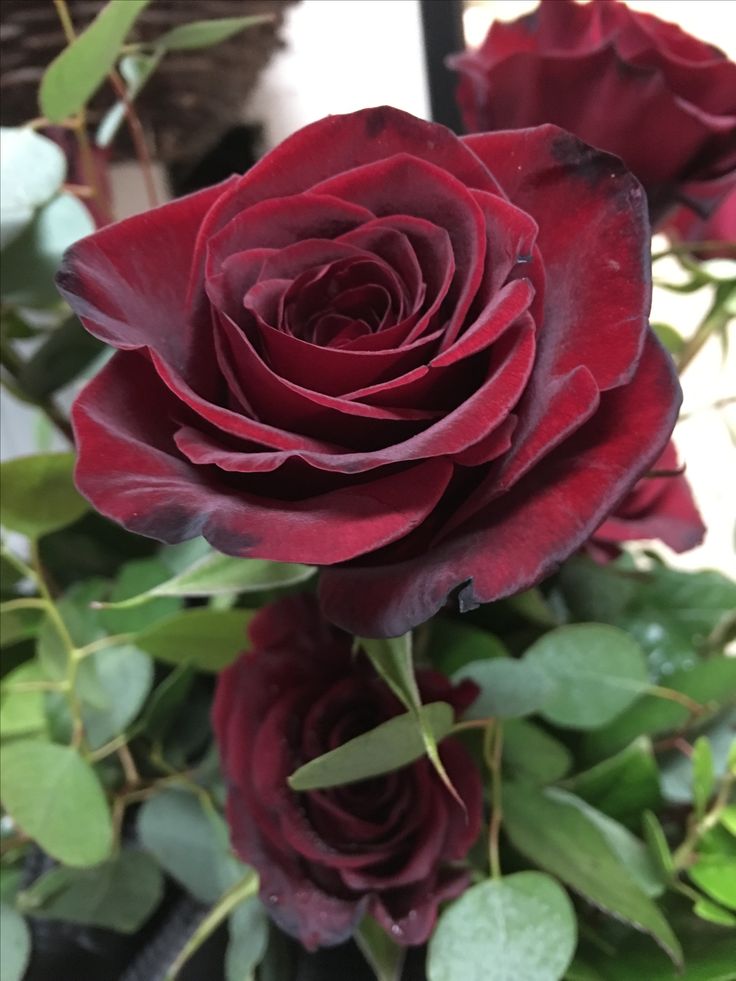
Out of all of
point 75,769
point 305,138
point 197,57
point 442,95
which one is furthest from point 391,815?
point 442,95

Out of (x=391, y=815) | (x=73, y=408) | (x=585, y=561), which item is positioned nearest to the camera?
(x=73, y=408)

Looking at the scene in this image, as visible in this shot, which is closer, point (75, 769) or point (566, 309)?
point (566, 309)

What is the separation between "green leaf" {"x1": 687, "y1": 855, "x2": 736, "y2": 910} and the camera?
318 mm

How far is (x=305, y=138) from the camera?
25cm

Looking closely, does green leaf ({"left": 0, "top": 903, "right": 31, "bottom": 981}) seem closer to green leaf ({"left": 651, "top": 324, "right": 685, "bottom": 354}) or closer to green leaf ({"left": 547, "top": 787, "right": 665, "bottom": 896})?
green leaf ({"left": 547, "top": 787, "right": 665, "bottom": 896})

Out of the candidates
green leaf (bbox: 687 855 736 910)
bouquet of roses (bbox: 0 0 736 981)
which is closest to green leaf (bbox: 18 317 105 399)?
bouquet of roses (bbox: 0 0 736 981)

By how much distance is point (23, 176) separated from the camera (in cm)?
37

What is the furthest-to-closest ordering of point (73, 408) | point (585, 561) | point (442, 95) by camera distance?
point (442, 95) → point (585, 561) → point (73, 408)

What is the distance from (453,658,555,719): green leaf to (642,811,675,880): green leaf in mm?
63

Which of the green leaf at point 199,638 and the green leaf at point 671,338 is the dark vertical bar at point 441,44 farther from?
the green leaf at point 199,638

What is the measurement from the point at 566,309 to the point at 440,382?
4 cm

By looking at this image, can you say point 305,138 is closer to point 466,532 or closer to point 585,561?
point 466,532

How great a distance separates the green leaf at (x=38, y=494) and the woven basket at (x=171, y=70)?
0.23m

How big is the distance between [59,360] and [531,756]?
0.94ft
